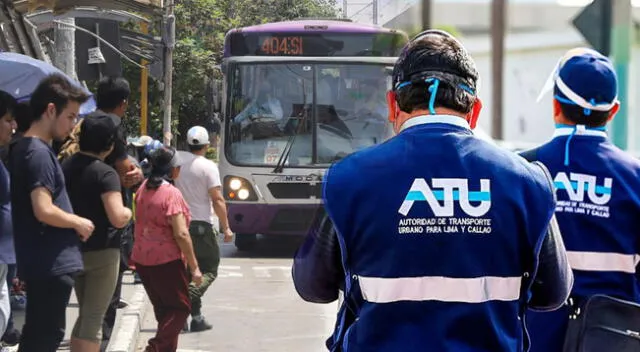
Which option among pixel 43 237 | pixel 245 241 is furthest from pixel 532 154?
pixel 245 241

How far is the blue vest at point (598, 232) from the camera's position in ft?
10.7

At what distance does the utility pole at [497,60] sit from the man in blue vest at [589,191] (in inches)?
36.3

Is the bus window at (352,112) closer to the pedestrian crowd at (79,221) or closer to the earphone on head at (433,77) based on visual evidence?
the pedestrian crowd at (79,221)

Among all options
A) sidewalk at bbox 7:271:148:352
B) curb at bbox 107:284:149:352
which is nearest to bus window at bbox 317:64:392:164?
sidewalk at bbox 7:271:148:352

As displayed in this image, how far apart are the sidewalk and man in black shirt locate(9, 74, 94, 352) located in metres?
1.87

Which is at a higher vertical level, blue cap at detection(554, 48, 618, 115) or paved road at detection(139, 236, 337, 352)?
blue cap at detection(554, 48, 618, 115)

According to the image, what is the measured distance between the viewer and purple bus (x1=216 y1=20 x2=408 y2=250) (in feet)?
45.7

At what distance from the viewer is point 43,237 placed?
504 cm

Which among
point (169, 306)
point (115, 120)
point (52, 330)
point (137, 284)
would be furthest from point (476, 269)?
point (137, 284)

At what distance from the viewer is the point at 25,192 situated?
5.06m

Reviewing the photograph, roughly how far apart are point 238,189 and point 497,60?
11947mm

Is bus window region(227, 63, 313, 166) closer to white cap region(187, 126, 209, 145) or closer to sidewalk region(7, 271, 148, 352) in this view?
sidewalk region(7, 271, 148, 352)

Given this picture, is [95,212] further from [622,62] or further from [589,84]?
[622,62]

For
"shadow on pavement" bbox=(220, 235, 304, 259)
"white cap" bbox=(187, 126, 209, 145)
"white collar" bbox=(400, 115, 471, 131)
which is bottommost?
"shadow on pavement" bbox=(220, 235, 304, 259)
